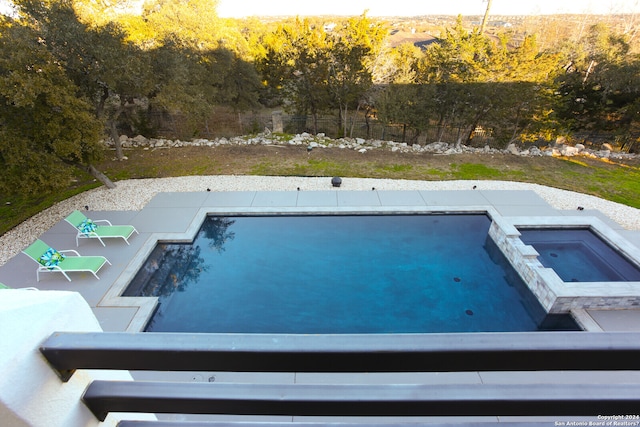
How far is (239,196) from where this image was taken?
34.1ft

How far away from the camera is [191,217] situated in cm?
933

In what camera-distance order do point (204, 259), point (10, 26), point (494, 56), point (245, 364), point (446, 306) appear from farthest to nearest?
1. point (494, 56)
2. point (10, 26)
3. point (204, 259)
4. point (446, 306)
5. point (245, 364)

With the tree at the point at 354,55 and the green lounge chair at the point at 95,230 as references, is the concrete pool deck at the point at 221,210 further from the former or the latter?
the tree at the point at 354,55

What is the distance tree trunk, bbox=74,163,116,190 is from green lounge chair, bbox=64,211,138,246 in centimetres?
220

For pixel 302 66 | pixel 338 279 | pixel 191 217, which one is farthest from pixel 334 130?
pixel 338 279

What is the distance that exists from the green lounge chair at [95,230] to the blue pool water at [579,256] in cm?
993

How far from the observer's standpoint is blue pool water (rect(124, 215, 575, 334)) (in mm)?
6539

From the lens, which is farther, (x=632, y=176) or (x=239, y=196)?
(x=632, y=176)

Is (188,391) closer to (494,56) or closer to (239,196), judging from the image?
(239,196)

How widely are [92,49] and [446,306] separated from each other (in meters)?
11.4

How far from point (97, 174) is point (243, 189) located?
4.47 m

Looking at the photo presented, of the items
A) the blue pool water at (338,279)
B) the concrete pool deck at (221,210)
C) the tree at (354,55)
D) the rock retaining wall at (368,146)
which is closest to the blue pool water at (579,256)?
the concrete pool deck at (221,210)

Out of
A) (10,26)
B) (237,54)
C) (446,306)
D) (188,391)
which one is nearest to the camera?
(188,391)

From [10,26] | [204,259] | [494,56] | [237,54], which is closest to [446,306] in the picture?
[204,259]
